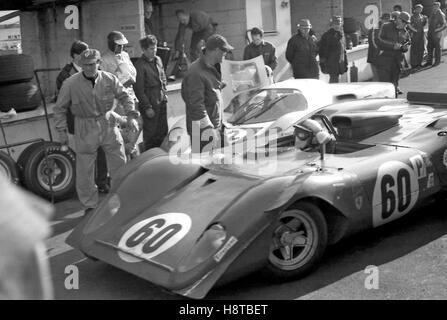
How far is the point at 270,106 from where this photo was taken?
774 centimetres

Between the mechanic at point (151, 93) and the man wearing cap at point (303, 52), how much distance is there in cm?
343

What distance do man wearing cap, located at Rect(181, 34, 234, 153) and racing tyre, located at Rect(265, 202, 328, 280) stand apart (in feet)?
6.59

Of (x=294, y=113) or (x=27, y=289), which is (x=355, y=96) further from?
(x=27, y=289)

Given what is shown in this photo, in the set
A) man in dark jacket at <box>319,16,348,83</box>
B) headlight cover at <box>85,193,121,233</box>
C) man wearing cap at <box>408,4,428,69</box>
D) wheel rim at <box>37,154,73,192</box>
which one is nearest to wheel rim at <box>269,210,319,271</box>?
headlight cover at <box>85,193,121,233</box>

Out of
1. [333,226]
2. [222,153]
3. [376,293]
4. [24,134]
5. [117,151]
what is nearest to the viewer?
[376,293]

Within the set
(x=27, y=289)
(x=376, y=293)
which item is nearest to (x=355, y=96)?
(x=376, y=293)

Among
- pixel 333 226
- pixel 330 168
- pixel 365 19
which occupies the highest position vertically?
pixel 365 19

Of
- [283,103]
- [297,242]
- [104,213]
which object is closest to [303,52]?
[283,103]

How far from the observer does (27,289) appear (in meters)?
1.75

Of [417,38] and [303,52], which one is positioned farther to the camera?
[417,38]

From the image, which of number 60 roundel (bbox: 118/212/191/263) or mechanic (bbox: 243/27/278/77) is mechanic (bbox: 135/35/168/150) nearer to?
mechanic (bbox: 243/27/278/77)

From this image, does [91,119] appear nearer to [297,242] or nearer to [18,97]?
[18,97]

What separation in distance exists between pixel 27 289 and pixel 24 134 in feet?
23.0

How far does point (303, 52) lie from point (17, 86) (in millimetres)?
4560
